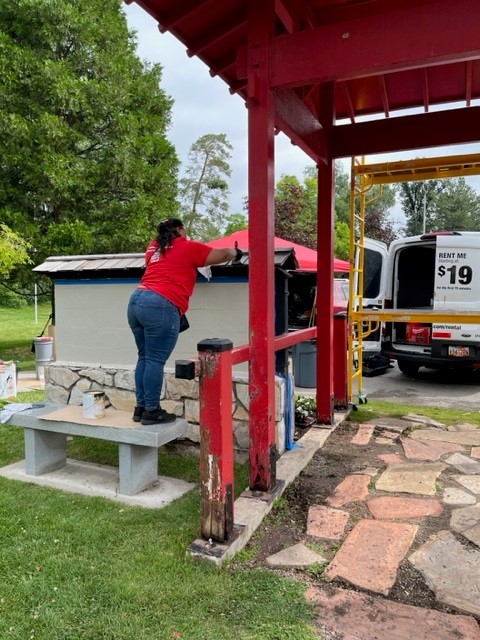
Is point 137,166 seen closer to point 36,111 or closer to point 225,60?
point 36,111

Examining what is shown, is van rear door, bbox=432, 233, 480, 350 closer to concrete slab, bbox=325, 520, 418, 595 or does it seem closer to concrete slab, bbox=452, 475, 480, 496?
concrete slab, bbox=452, 475, 480, 496

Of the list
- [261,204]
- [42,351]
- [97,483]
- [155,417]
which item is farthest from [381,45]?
[42,351]

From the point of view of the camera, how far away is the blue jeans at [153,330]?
11.1 feet

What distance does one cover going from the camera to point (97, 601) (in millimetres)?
2244

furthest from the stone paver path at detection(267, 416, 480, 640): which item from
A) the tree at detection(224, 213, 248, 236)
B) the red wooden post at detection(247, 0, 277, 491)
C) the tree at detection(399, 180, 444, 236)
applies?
the tree at detection(399, 180, 444, 236)

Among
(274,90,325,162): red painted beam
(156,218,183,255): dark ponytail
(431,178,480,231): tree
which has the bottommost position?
(156,218,183,255): dark ponytail

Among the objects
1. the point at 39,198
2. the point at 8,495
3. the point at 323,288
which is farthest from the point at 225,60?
the point at 39,198

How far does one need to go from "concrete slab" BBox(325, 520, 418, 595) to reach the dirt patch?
0.04m

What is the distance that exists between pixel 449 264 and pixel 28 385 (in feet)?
23.3

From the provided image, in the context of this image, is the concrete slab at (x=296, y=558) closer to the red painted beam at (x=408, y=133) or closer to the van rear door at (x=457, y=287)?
the red painted beam at (x=408, y=133)

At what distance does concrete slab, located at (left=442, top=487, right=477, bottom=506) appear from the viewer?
10.9 ft

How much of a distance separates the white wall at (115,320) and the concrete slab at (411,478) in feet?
4.63

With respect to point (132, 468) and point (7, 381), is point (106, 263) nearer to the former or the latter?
point (132, 468)

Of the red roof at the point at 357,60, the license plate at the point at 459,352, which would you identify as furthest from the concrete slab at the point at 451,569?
the license plate at the point at 459,352
